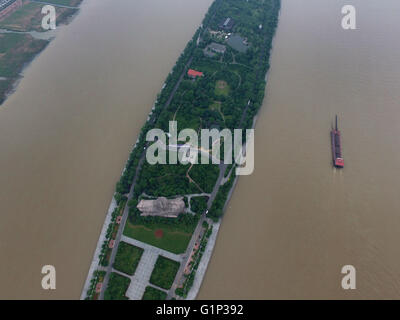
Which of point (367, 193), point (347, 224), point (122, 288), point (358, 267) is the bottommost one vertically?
point (122, 288)

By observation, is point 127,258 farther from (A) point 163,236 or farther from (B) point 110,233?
(A) point 163,236

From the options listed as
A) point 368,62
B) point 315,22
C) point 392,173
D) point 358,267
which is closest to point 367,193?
point 392,173

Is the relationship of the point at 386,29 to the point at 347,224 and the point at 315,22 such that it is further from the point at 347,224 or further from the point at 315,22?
the point at 347,224

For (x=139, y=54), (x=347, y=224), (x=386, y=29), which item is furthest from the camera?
(x=386, y=29)

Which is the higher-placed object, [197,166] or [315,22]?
[315,22]

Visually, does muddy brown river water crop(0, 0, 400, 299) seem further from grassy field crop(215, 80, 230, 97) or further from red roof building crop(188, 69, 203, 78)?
grassy field crop(215, 80, 230, 97)

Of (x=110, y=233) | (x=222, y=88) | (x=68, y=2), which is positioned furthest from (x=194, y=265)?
(x=68, y=2)
